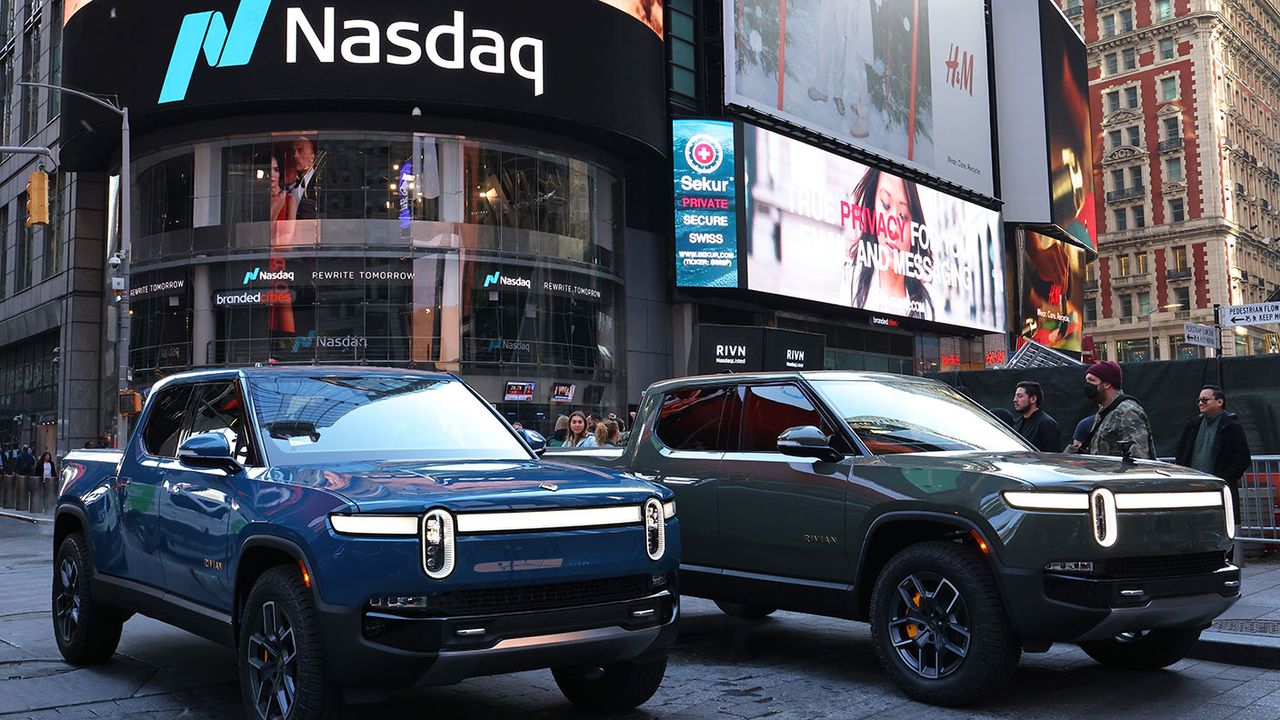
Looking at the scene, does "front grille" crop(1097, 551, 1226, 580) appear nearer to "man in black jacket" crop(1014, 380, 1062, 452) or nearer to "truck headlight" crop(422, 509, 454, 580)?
"truck headlight" crop(422, 509, 454, 580)

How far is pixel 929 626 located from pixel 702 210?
3610 centimetres

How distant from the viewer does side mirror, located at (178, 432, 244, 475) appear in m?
5.66

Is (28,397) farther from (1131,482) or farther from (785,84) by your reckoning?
(1131,482)

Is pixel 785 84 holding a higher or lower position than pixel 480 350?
higher

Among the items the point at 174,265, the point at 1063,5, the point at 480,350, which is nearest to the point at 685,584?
the point at 480,350

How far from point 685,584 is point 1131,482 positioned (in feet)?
10.1

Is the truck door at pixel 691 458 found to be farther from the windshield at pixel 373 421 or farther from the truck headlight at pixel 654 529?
the truck headlight at pixel 654 529

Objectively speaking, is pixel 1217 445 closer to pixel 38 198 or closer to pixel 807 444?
pixel 807 444

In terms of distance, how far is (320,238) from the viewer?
3412 cm

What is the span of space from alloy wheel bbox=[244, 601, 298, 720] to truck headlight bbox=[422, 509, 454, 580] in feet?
2.45

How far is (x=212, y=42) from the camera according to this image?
110 feet

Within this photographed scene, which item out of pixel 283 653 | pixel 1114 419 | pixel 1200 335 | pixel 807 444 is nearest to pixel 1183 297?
pixel 1200 335

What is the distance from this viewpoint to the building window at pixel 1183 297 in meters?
94.1

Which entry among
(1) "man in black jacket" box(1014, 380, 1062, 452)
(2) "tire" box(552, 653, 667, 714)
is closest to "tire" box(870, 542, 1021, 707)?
(2) "tire" box(552, 653, 667, 714)
